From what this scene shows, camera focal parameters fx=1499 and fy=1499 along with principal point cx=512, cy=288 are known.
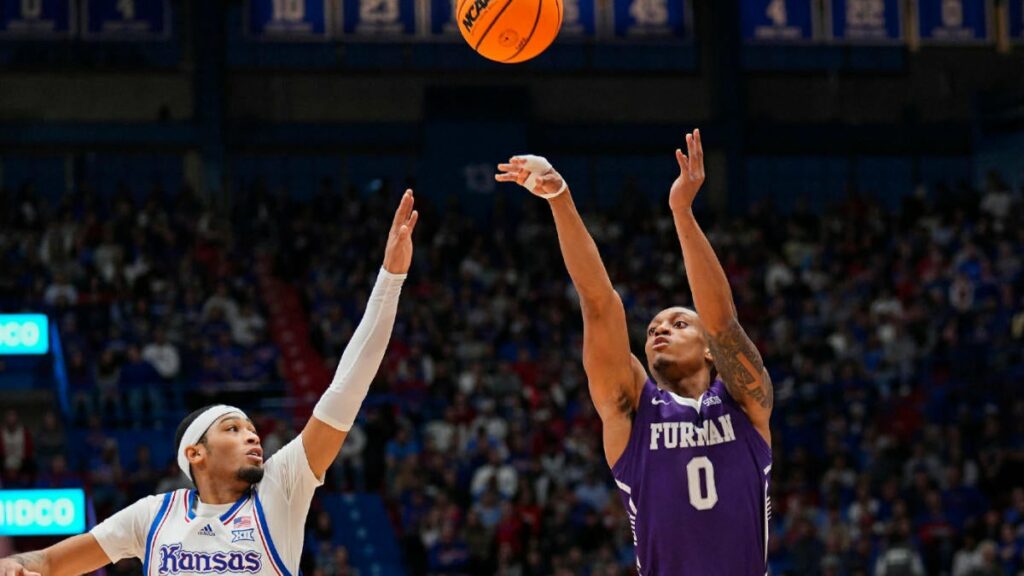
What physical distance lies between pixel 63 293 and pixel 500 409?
6.15 metres

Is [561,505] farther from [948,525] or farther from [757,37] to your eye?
[757,37]

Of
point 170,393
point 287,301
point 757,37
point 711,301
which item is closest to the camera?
point 711,301

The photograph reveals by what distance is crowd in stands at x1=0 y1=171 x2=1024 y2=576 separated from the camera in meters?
17.1

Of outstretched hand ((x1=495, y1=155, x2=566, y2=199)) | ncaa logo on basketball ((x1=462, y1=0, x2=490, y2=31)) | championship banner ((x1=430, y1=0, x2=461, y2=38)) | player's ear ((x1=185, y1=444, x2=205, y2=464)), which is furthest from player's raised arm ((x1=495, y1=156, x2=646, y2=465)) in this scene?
championship banner ((x1=430, y1=0, x2=461, y2=38))

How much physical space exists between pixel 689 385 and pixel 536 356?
15.5 m

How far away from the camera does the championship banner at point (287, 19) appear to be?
2036 centimetres

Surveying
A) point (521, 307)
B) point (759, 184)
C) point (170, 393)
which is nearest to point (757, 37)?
point (521, 307)

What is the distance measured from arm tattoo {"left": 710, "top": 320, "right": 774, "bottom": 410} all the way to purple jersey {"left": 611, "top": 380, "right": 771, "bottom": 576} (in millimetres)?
79

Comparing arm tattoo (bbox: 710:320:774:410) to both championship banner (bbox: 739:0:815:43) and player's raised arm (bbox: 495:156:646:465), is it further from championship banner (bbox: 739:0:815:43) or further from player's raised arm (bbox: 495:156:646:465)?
championship banner (bbox: 739:0:815:43)

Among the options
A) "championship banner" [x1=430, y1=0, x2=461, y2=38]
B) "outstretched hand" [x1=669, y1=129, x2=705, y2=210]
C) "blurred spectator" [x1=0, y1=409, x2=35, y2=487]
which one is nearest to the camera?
"outstretched hand" [x1=669, y1=129, x2=705, y2=210]

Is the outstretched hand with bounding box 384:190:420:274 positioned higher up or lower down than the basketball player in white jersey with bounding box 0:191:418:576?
higher up

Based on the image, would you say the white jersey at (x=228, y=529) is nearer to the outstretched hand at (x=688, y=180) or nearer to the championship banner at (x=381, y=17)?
the outstretched hand at (x=688, y=180)

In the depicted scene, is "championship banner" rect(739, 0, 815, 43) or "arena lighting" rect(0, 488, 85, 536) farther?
"championship banner" rect(739, 0, 815, 43)

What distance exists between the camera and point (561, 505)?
17.4 meters
